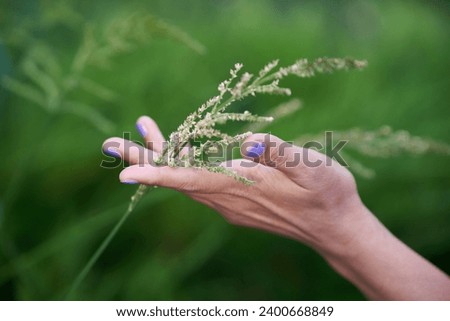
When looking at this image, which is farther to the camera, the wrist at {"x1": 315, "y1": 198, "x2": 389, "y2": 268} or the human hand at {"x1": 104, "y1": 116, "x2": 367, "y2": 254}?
the wrist at {"x1": 315, "y1": 198, "x2": 389, "y2": 268}

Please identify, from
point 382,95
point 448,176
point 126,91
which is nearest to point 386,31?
point 382,95

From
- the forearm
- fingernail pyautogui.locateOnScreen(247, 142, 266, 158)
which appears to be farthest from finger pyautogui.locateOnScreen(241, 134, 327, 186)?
the forearm

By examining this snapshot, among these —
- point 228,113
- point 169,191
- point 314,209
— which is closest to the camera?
point 228,113

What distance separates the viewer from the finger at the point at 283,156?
422 mm

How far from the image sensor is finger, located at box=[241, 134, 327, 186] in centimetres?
42

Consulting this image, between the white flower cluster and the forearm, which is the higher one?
the forearm

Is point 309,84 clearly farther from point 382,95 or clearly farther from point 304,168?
point 304,168

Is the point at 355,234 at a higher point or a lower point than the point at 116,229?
higher

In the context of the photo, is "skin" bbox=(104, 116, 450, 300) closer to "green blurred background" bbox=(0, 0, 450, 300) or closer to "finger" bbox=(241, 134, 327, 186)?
"finger" bbox=(241, 134, 327, 186)

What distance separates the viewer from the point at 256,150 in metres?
0.42

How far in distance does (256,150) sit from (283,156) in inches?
1.3

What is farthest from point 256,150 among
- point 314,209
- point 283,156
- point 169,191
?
point 169,191

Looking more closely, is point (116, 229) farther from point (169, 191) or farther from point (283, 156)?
point (169, 191)
